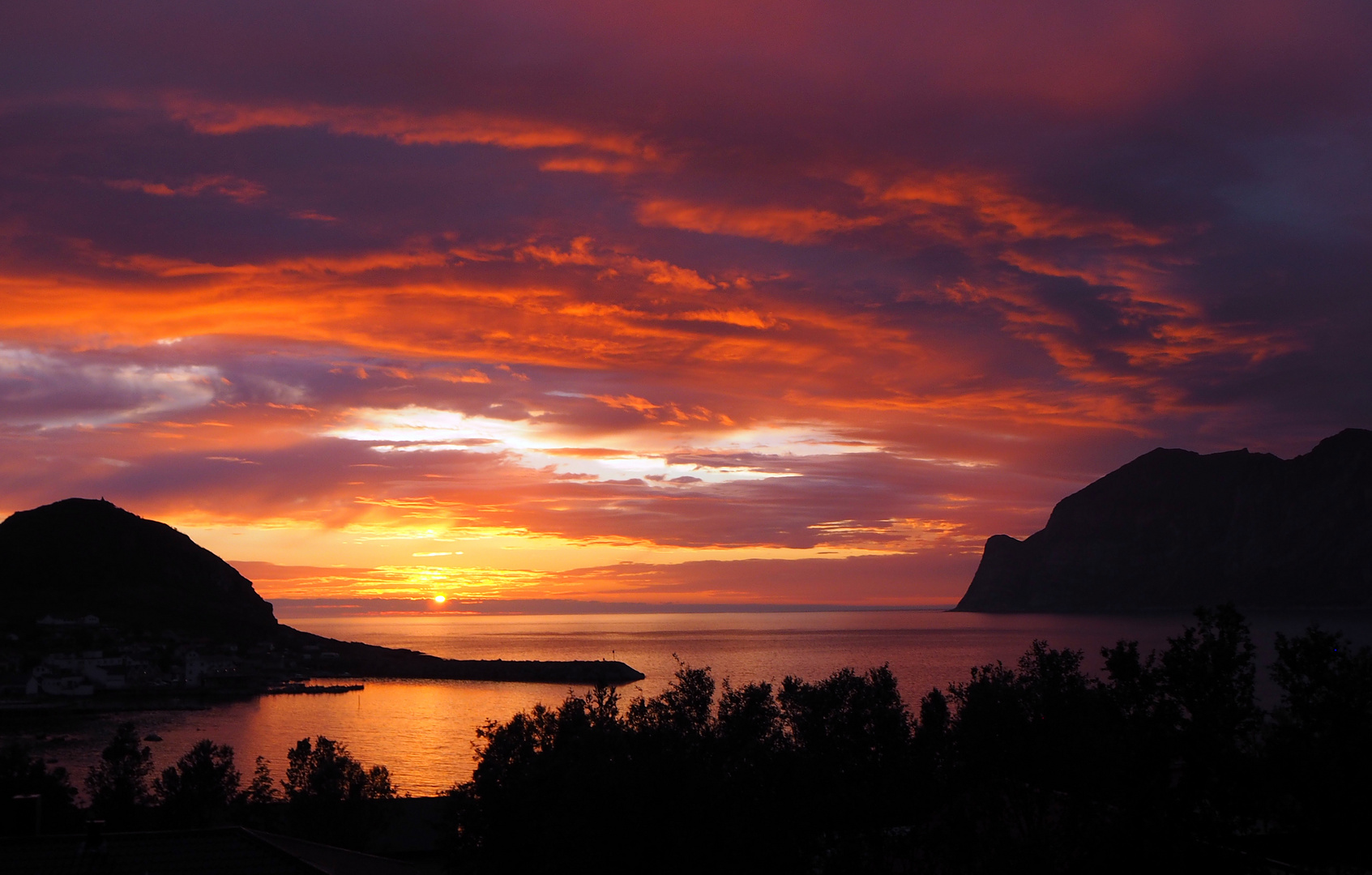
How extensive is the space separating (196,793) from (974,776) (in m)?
34.8

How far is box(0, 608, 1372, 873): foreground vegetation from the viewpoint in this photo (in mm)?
20359

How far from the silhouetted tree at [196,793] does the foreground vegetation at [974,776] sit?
1820cm

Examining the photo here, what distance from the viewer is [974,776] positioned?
25922mm

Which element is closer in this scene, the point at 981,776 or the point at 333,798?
the point at 981,776

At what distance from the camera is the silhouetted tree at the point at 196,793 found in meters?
42.7

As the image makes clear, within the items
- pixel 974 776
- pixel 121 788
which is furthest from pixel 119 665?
pixel 974 776

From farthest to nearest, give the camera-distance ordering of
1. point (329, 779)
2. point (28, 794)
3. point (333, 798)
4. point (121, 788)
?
point (121, 788)
point (329, 779)
point (333, 798)
point (28, 794)

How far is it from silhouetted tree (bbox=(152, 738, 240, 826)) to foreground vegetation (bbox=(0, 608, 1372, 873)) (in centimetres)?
1820

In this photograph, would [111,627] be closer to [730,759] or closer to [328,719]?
[328,719]

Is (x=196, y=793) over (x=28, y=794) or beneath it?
beneath

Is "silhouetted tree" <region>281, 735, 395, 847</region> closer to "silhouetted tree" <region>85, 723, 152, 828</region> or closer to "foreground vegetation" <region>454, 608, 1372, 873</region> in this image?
"silhouetted tree" <region>85, 723, 152, 828</region>

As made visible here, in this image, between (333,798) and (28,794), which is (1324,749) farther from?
(28,794)

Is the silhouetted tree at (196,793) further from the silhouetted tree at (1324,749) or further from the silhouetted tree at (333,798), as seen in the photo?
the silhouetted tree at (1324,749)

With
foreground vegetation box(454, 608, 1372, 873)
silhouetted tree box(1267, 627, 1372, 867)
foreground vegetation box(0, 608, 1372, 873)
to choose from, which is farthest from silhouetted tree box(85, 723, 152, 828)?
silhouetted tree box(1267, 627, 1372, 867)
